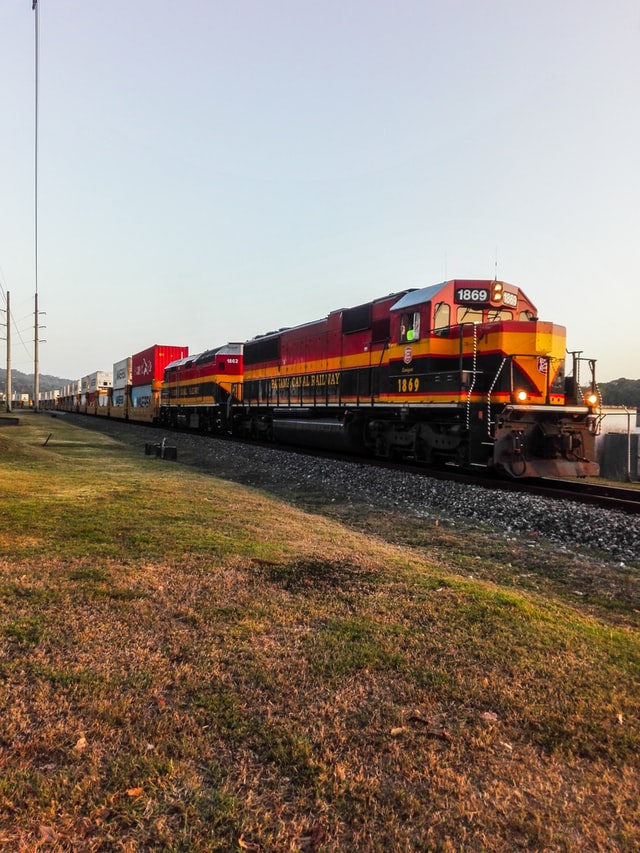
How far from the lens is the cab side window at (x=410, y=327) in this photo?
41.9 feet

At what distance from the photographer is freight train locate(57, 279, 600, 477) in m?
11.1

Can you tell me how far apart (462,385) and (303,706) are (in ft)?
30.3

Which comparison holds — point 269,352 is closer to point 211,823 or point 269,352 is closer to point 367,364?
point 367,364

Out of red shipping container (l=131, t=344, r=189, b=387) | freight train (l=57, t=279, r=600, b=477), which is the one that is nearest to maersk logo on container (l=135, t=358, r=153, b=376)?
red shipping container (l=131, t=344, r=189, b=387)

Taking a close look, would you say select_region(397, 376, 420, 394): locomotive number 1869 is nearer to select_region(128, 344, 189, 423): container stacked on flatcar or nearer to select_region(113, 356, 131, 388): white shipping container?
select_region(128, 344, 189, 423): container stacked on flatcar

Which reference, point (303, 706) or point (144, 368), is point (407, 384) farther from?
point (144, 368)

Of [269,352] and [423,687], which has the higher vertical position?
[269,352]

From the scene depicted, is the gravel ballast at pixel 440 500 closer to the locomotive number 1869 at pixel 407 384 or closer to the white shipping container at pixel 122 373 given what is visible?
the locomotive number 1869 at pixel 407 384

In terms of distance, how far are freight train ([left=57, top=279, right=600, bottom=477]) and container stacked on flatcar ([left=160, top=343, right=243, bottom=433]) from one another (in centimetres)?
663

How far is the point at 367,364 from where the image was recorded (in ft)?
49.5

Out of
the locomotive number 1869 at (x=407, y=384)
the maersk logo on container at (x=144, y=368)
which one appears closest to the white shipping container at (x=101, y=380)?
the maersk logo on container at (x=144, y=368)

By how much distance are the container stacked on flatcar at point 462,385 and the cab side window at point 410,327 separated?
0.02 m

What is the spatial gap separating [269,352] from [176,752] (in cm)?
1974

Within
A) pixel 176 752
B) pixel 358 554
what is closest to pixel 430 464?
pixel 358 554
